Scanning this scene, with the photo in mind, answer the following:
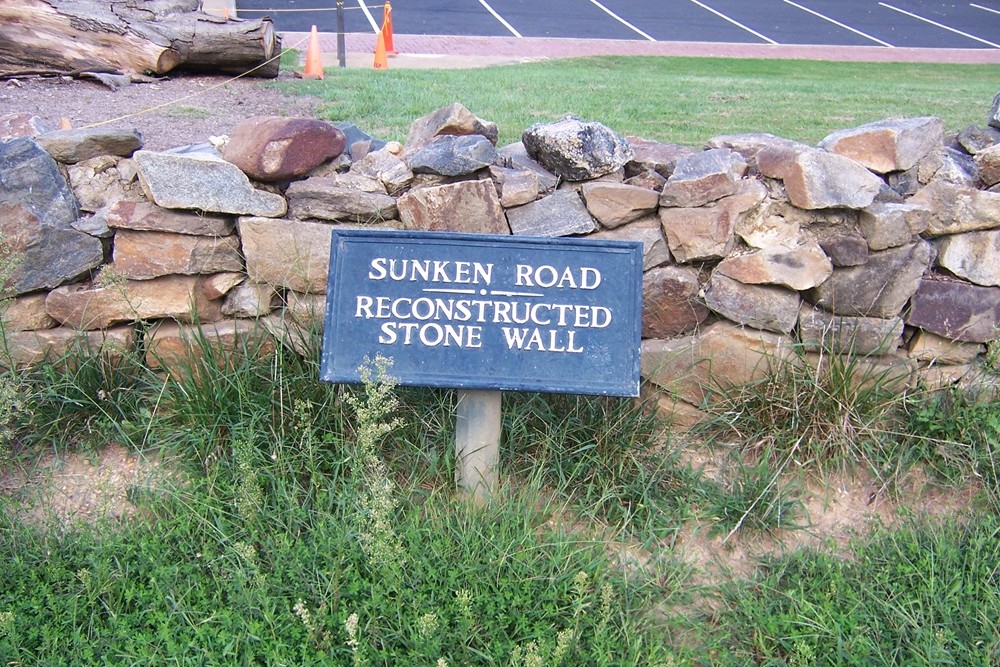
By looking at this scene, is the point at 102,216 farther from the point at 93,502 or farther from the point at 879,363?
the point at 879,363

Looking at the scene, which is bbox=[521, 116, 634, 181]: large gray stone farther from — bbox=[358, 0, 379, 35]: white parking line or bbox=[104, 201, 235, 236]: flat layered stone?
bbox=[358, 0, 379, 35]: white parking line

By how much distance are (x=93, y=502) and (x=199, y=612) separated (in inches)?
32.3

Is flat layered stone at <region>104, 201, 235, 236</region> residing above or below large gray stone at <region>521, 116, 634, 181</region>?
below

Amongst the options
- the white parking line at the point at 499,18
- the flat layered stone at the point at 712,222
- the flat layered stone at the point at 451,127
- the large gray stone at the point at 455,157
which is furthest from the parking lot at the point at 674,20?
the flat layered stone at the point at 712,222

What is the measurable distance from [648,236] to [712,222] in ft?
0.84

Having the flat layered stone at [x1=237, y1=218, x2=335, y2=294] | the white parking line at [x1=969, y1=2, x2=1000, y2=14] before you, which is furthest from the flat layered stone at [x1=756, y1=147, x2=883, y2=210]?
the white parking line at [x1=969, y1=2, x2=1000, y2=14]

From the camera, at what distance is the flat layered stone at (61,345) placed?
353cm

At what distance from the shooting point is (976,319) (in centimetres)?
359

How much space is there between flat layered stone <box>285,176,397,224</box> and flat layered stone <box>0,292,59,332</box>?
1.08 m

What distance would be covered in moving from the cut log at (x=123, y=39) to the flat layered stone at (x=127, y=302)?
3003mm

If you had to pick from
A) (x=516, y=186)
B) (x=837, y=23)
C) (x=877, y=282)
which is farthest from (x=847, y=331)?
(x=837, y=23)

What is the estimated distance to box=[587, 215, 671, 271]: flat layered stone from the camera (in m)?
3.59

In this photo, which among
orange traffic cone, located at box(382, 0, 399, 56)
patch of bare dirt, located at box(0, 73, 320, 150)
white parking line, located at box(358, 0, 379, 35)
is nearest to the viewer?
patch of bare dirt, located at box(0, 73, 320, 150)

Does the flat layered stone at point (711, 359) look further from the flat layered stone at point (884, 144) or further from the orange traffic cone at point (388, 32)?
the orange traffic cone at point (388, 32)
